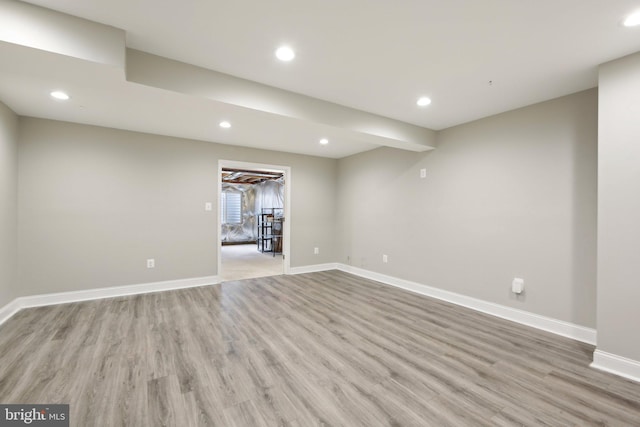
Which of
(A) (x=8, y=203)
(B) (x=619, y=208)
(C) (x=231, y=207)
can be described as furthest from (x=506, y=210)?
(C) (x=231, y=207)

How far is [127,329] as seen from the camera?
115 inches

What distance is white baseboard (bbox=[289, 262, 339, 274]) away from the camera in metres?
5.58

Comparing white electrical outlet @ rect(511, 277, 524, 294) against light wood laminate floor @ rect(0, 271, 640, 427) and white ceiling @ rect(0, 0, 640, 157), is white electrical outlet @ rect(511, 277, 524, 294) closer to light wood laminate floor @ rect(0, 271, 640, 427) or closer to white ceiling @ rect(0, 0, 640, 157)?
light wood laminate floor @ rect(0, 271, 640, 427)

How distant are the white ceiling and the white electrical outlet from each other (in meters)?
1.98

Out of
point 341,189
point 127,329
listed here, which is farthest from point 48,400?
point 341,189

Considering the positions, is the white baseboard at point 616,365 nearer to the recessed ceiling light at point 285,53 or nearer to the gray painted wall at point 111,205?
the recessed ceiling light at point 285,53

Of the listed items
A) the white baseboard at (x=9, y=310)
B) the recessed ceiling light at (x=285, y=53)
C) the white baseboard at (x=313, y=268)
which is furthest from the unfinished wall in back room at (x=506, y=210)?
the white baseboard at (x=9, y=310)

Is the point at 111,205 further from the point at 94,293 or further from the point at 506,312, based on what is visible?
the point at 506,312

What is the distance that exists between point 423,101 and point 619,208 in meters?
1.91

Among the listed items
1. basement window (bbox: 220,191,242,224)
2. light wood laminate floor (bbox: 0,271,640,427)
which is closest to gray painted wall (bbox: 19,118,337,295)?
light wood laminate floor (bbox: 0,271,640,427)

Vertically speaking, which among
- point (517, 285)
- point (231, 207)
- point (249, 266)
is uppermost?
point (231, 207)

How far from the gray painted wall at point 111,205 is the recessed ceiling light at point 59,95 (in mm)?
1062

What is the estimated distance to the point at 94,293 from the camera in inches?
153

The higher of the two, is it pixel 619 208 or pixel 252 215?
pixel 619 208
